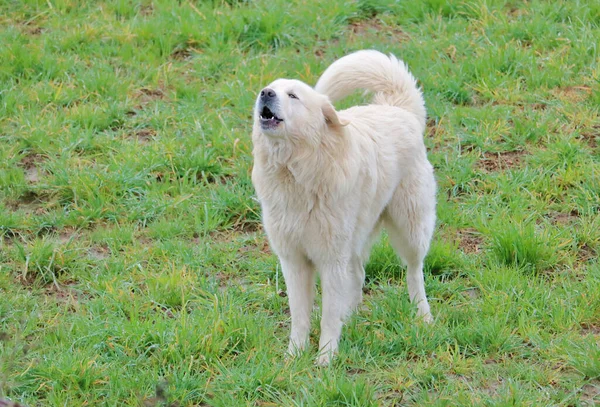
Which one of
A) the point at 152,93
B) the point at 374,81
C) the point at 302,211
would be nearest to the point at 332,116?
the point at 302,211

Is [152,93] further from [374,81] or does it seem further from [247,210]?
[374,81]

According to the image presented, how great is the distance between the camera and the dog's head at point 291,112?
453 centimetres

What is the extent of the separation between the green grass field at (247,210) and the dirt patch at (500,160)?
0.9 inches

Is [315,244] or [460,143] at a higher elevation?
[315,244]

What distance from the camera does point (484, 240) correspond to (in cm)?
600

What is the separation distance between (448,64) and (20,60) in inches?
147

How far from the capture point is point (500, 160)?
682cm

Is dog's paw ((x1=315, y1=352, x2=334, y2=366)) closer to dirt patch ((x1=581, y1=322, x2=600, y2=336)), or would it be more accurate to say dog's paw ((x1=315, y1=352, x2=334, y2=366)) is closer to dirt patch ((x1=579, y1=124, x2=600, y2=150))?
dirt patch ((x1=581, y1=322, x2=600, y2=336))

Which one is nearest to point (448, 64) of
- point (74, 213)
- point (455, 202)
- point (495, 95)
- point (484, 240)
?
point (495, 95)

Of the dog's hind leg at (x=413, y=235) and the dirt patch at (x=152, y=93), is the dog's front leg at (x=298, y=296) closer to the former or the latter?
the dog's hind leg at (x=413, y=235)

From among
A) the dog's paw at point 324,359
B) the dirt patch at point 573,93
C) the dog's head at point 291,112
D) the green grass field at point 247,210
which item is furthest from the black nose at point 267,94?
the dirt patch at point 573,93

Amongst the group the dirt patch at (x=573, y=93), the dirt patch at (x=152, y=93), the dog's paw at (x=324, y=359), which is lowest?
the dog's paw at (x=324, y=359)

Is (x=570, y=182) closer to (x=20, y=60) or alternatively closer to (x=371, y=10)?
(x=371, y=10)

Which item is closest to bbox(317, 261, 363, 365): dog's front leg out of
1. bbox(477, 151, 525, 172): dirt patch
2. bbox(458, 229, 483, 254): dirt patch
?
bbox(458, 229, 483, 254): dirt patch
